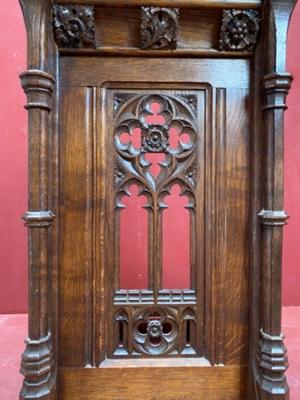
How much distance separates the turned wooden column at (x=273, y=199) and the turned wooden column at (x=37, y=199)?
0.48 m

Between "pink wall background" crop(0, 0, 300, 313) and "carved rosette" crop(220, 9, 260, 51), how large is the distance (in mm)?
528

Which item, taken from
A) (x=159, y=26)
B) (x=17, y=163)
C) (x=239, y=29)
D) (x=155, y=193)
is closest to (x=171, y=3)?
(x=159, y=26)

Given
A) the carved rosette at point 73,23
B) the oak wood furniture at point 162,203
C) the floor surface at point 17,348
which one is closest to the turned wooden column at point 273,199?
the oak wood furniture at point 162,203

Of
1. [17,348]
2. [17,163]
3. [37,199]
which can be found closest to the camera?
[37,199]

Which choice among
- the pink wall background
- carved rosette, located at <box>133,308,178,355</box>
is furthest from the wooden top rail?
carved rosette, located at <box>133,308,178,355</box>

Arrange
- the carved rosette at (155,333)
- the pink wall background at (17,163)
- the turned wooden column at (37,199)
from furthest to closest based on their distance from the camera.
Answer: the pink wall background at (17,163), the carved rosette at (155,333), the turned wooden column at (37,199)

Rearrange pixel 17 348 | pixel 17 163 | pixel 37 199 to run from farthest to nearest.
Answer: pixel 17 163
pixel 17 348
pixel 37 199

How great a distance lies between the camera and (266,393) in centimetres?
74

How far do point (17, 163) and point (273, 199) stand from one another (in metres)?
0.86

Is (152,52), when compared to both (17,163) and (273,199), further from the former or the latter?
(17,163)

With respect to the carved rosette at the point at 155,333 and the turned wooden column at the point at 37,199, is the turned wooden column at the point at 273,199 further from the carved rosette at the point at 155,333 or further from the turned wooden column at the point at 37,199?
the turned wooden column at the point at 37,199

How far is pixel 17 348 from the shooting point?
1035 mm

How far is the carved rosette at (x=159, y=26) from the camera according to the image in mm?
747

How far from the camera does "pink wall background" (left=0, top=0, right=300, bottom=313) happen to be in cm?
118
